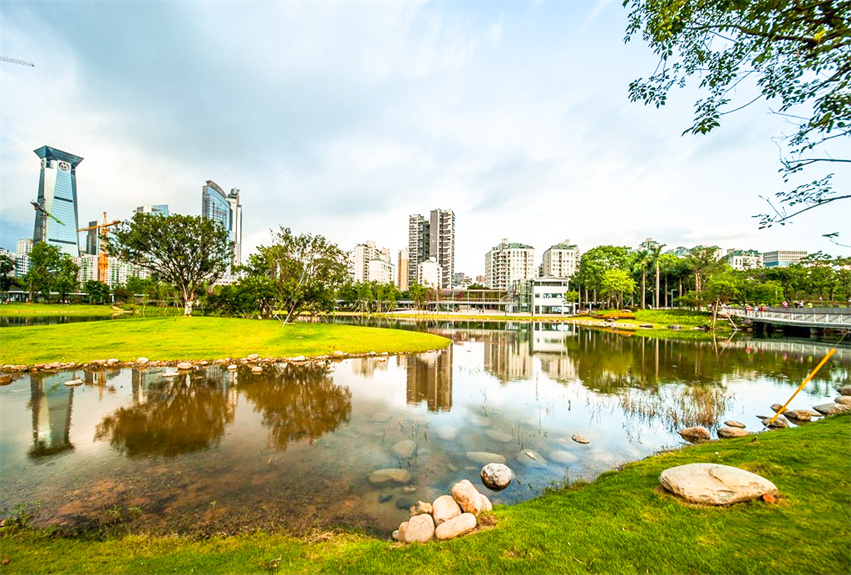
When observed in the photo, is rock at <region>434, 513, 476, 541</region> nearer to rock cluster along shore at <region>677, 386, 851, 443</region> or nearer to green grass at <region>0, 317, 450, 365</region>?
rock cluster along shore at <region>677, 386, 851, 443</region>

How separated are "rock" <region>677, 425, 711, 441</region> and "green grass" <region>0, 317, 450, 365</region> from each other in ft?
65.0

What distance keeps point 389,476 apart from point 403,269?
17722cm

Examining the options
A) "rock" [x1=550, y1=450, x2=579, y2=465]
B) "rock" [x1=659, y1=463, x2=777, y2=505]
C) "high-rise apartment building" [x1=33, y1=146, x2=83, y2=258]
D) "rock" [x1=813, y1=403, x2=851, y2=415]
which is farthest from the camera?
"high-rise apartment building" [x1=33, y1=146, x2=83, y2=258]

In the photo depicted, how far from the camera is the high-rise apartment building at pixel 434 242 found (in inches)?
6471

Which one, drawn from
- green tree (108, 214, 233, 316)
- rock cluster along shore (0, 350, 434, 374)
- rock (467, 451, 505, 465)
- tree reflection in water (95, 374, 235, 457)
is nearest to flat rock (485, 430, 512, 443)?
rock (467, 451, 505, 465)

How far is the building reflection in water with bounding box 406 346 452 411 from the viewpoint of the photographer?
15188 millimetres

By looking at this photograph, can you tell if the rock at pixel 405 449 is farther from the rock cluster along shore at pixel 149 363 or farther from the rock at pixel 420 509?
the rock cluster along shore at pixel 149 363

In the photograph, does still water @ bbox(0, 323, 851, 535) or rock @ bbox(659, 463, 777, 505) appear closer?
rock @ bbox(659, 463, 777, 505)

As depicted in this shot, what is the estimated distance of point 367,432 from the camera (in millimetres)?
11273

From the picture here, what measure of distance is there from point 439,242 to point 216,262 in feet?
421

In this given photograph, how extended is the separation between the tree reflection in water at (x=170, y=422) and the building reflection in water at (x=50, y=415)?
0.88m

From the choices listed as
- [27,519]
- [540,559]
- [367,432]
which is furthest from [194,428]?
[540,559]

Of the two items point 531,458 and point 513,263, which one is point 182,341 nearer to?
point 531,458

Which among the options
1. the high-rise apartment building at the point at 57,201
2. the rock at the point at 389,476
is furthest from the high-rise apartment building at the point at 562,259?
the high-rise apartment building at the point at 57,201
